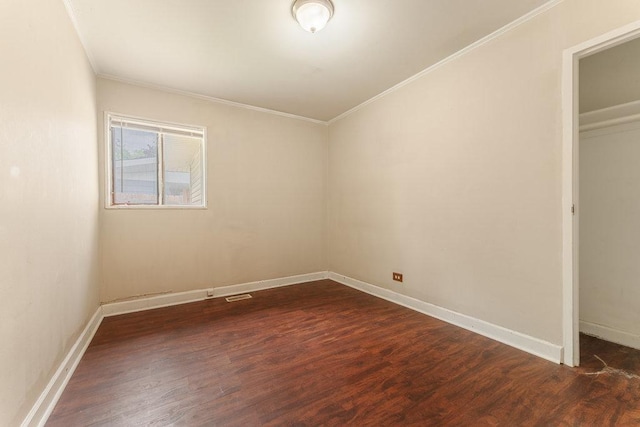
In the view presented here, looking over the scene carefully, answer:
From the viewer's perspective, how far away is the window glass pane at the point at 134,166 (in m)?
3.14

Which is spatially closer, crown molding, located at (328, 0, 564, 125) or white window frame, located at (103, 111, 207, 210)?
crown molding, located at (328, 0, 564, 125)

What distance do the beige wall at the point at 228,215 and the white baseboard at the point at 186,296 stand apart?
75 millimetres

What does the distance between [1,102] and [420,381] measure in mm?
2715

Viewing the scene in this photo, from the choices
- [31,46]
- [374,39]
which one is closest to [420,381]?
[374,39]

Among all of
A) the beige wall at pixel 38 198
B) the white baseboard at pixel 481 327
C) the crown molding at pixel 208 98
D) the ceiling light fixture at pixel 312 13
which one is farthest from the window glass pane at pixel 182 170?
the white baseboard at pixel 481 327

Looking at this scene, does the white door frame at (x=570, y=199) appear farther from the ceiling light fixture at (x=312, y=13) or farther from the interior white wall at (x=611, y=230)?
the ceiling light fixture at (x=312, y=13)

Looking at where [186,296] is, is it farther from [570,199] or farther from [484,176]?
[570,199]

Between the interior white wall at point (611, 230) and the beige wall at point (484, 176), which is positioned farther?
the interior white wall at point (611, 230)

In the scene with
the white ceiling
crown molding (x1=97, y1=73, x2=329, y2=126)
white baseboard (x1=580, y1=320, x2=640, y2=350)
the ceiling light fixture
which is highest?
the white ceiling

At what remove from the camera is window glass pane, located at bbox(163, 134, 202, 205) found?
344 cm

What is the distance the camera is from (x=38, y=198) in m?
1.49

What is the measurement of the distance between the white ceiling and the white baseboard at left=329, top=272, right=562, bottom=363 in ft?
8.65

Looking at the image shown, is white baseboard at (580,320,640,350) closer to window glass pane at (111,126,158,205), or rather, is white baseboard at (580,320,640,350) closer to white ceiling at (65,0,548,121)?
white ceiling at (65,0,548,121)

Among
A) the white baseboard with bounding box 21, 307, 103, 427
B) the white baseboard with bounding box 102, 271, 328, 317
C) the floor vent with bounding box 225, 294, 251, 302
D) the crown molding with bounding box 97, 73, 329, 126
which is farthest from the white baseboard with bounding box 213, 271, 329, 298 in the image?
the crown molding with bounding box 97, 73, 329, 126
